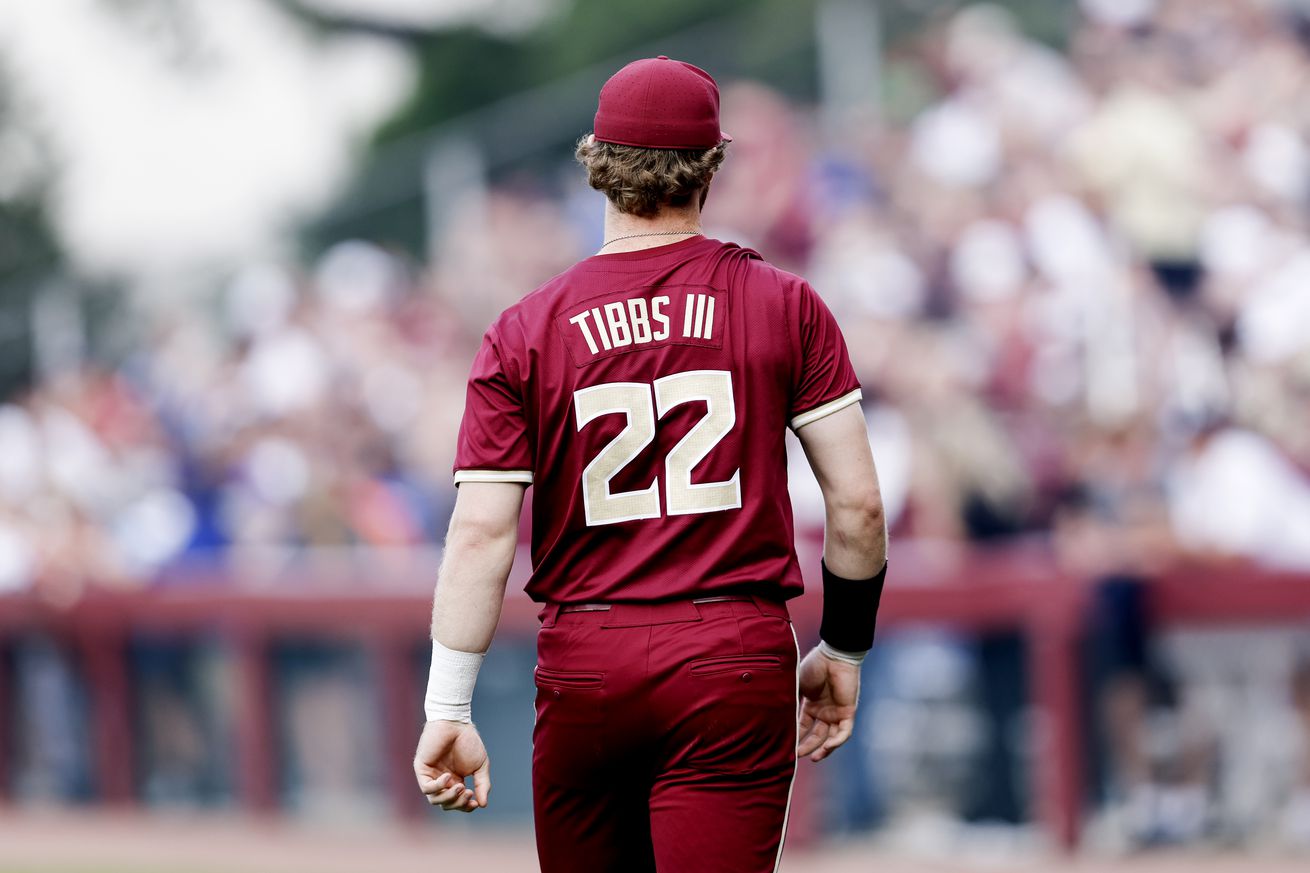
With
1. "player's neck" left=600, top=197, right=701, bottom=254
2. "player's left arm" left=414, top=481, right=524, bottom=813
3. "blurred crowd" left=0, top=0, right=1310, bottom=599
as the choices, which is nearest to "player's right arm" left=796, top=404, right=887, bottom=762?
"player's neck" left=600, top=197, right=701, bottom=254

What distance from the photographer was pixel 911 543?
8.62m

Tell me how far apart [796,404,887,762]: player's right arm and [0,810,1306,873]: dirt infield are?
14.7 feet

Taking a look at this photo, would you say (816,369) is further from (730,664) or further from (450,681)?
(450,681)

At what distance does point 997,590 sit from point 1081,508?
0.55 metres

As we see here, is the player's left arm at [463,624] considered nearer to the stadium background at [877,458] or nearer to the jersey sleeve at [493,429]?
the jersey sleeve at [493,429]

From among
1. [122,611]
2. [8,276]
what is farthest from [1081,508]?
[8,276]

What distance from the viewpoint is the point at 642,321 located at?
3.26 m

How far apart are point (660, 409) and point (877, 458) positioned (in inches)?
223

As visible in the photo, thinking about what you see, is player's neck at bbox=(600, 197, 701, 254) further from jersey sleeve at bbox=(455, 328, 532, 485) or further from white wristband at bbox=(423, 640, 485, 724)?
white wristband at bbox=(423, 640, 485, 724)

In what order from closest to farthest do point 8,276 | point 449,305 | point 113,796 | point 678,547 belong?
point 678,547
point 113,796
point 449,305
point 8,276

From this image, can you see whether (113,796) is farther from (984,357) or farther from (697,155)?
(697,155)

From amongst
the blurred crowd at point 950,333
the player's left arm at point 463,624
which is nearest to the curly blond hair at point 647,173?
the player's left arm at point 463,624

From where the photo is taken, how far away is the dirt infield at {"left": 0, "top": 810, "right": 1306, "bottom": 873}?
7805 mm

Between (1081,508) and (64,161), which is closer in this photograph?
(1081,508)
